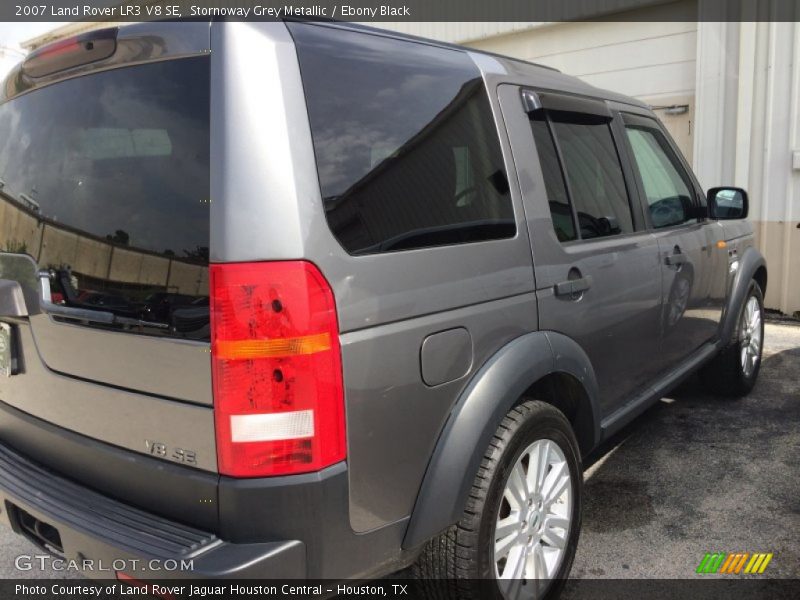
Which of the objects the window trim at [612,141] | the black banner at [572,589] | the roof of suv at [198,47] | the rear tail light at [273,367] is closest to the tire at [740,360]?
the window trim at [612,141]

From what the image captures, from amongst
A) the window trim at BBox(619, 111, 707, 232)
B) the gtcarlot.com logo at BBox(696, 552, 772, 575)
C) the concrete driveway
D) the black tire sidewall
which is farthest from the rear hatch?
the window trim at BBox(619, 111, 707, 232)

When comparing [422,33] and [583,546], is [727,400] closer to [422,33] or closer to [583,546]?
[583,546]

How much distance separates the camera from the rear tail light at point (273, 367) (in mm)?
1631

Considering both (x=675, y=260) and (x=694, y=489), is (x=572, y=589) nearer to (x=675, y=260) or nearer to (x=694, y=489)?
(x=694, y=489)

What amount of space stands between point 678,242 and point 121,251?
9.03 ft

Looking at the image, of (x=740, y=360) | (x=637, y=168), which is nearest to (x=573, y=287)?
(x=637, y=168)

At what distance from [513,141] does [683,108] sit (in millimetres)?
5990

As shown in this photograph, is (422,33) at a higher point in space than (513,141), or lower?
higher

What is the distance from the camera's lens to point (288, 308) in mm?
1637

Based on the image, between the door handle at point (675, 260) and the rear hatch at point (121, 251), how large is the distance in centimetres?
246

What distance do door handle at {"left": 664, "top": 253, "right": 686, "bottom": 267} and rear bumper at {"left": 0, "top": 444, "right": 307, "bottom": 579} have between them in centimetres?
242

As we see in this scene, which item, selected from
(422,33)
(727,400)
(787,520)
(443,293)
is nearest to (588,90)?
(443,293)

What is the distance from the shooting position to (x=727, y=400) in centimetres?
473

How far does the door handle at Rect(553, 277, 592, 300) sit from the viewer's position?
8.25ft
